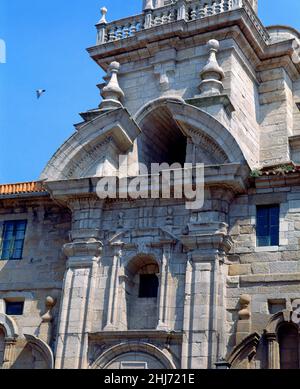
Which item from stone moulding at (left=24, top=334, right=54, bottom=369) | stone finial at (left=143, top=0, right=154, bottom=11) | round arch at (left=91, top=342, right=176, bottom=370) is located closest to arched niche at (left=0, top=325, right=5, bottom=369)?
stone moulding at (left=24, top=334, right=54, bottom=369)

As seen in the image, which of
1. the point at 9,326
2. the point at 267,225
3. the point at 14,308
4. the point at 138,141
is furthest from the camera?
the point at 138,141

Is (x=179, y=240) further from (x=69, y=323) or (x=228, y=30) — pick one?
(x=228, y=30)

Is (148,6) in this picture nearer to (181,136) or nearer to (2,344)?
(181,136)

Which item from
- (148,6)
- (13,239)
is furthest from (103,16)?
(13,239)

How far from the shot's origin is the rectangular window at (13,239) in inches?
750

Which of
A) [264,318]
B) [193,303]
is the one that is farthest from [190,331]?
[264,318]

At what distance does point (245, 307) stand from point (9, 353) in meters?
6.05

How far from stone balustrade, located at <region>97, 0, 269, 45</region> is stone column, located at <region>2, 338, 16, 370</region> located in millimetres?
8964

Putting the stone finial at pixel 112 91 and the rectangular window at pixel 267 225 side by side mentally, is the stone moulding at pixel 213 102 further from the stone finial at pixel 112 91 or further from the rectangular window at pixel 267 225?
the rectangular window at pixel 267 225

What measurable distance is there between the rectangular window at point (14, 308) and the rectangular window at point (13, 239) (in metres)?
1.21

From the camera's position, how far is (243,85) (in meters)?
19.2

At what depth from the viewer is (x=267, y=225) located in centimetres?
1662

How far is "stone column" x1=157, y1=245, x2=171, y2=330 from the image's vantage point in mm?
16016

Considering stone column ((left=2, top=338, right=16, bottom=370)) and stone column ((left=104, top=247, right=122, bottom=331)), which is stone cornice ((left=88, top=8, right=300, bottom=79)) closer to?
stone column ((left=104, top=247, right=122, bottom=331))
